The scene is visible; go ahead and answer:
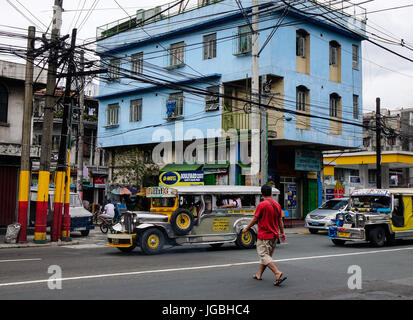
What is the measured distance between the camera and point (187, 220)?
14695 millimetres

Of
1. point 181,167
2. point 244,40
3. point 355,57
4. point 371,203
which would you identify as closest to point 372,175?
point 355,57

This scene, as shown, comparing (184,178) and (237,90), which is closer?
(237,90)

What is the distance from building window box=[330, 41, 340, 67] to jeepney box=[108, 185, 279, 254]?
1627 centimetres

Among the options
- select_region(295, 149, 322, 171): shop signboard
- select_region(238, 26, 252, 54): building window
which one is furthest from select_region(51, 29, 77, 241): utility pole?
select_region(295, 149, 322, 171): shop signboard

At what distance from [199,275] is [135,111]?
2443cm

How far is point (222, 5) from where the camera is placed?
90.6ft

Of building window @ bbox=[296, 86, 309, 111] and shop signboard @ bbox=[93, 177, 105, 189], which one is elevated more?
building window @ bbox=[296, 86, 309, 111]

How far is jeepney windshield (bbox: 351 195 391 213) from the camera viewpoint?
56.9 ft

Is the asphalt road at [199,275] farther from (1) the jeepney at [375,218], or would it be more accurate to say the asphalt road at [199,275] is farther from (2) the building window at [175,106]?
(2) the building window at [175,106]

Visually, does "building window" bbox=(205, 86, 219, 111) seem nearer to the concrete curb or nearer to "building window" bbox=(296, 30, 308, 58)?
"building window" bbox=(296, 30, 308, 58)

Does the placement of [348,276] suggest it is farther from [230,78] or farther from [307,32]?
[307,32]

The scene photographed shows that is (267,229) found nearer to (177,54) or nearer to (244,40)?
(244,40)

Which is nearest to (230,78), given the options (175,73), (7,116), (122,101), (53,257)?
(175,73)

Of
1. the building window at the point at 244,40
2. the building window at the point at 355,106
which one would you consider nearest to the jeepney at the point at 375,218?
the building window at the point at 244,40
